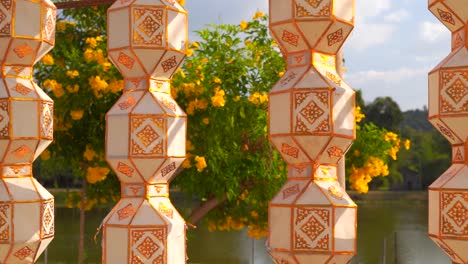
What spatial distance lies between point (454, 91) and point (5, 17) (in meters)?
1.44

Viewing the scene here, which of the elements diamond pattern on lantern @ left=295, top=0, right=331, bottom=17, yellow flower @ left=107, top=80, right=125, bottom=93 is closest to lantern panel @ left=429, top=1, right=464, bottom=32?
diamond pattern on lantern @ left=295, top=0, right=331, bottom=17

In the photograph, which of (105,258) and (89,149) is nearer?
(105,258)

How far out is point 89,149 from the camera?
4.55 metres

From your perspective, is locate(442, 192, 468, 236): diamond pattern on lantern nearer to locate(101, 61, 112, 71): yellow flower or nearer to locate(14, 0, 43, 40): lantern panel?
locate(14, 0, 43, 40): lantern panel

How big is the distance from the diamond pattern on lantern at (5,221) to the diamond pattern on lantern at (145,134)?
1.91ft

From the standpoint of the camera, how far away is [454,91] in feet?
5.30

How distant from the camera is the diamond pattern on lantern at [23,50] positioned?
233 centimetres

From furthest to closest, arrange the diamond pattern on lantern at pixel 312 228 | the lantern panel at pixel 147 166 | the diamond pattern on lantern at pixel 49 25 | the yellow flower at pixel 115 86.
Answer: the yellow flower at pixel 115 86 → the diamond pattern on lantern at pixel 49 25 → the lantern panel at pixel 147 166 → the diamond pattern on lantern at pixel 312 228

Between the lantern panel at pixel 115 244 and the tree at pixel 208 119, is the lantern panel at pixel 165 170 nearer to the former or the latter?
the lantern panel at pixel 115 244

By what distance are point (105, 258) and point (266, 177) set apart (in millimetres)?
3082

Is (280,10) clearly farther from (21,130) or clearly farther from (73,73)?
(73,73)

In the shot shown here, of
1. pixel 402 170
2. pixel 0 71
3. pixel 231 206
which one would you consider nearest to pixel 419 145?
pixel 402 170

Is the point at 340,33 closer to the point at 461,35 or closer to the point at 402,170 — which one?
the point at 461,35

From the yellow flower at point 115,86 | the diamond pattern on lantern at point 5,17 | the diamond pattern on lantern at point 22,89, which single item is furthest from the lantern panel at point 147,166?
the yellow flower at point 115,86
